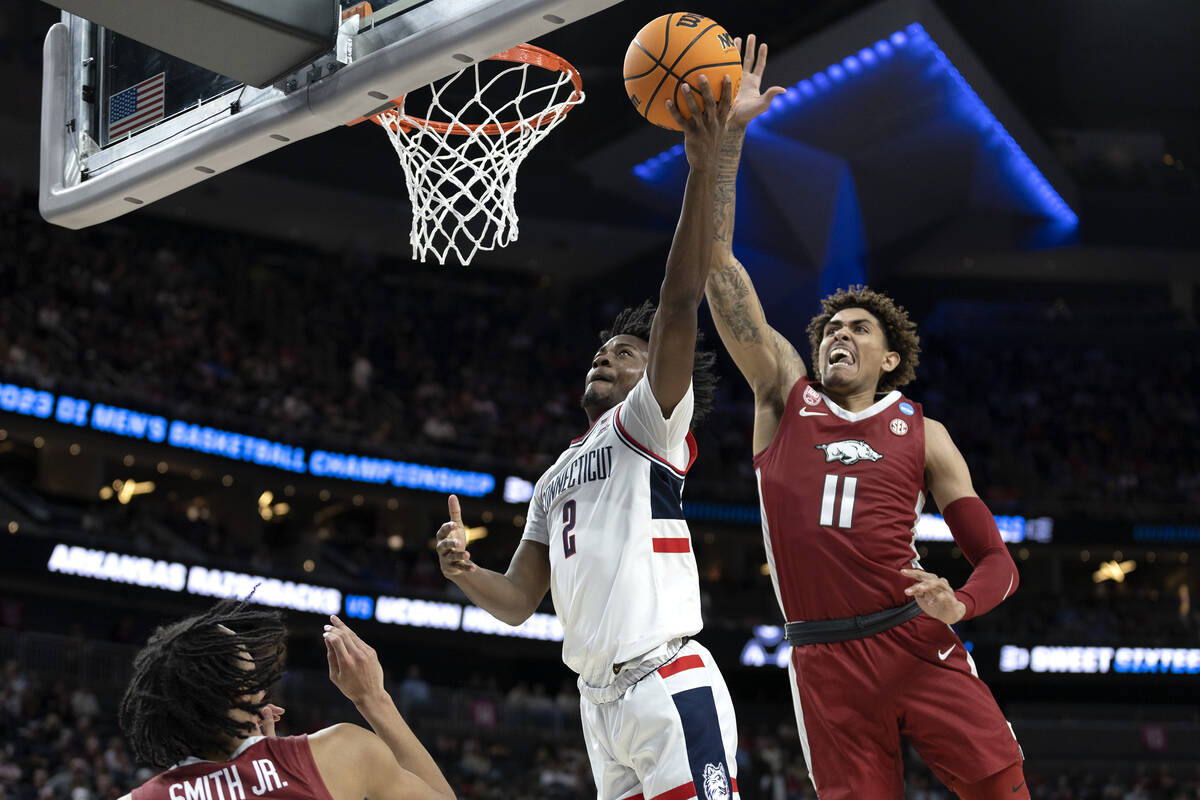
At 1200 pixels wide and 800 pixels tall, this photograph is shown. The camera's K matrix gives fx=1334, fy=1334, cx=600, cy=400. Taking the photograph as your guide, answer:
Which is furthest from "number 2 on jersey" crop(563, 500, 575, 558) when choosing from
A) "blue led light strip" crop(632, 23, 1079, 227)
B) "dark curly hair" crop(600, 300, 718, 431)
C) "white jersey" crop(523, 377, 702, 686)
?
"blue led light strip" crop(632, 23, 1079, 227)

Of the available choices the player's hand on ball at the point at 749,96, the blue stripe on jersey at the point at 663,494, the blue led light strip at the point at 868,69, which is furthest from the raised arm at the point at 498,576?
the blue led light strip at the point at 868,69

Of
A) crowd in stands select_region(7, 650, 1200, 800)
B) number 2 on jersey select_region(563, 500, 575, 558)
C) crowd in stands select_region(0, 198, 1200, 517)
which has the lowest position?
crowd in stands select_region(7, 650, 1200, 800)

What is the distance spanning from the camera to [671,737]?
3998 mm

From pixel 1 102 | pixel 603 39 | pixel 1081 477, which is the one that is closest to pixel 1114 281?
pixel 1081 477

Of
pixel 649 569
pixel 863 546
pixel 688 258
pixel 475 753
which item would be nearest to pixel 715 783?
pixel 649 569

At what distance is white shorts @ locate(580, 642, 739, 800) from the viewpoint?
13.0 ft

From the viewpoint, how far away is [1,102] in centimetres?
2656

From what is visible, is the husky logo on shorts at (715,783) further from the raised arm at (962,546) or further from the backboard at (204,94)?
the backboard at (204,94)

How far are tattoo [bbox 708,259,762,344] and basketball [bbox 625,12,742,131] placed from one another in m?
0.68

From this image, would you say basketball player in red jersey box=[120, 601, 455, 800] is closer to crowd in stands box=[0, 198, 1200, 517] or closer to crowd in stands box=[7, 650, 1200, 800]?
crowd in stands box=[7, 650, 1200, 800]

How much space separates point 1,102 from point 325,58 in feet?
82.4

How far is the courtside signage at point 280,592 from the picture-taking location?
21.2 m

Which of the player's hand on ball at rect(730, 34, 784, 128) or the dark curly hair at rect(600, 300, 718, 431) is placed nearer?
the player's hand on ball at rect(730, 34, 784, 128)

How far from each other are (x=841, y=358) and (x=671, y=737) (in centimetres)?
156
